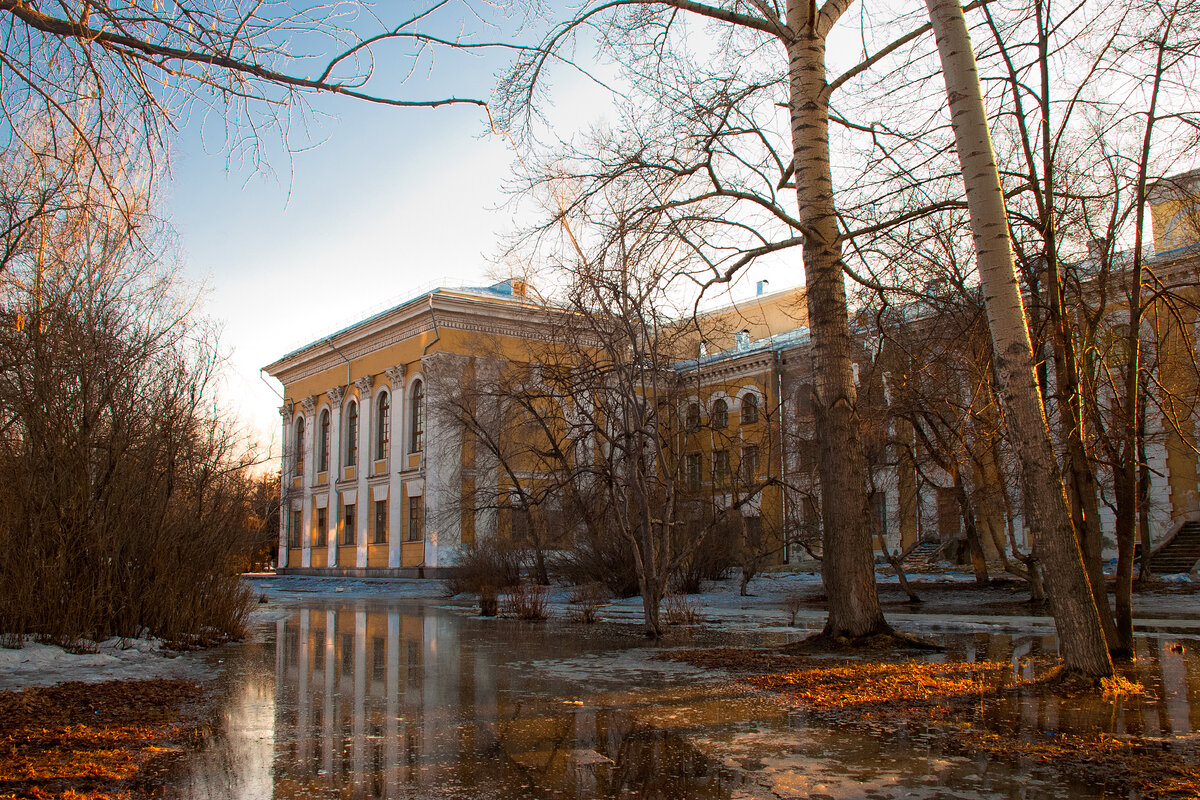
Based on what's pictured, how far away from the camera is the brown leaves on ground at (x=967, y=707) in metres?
4.49

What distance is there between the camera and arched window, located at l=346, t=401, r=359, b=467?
45.9 m

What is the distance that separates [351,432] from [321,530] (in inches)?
230

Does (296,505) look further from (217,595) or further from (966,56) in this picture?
(966,56)

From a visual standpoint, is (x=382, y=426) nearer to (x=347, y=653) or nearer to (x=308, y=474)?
(x=308, y=474)

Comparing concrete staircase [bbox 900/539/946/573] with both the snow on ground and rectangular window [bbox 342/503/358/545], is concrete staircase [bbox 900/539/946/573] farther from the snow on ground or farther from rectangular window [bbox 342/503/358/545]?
rectangular window [bbox 342/503/358/545]

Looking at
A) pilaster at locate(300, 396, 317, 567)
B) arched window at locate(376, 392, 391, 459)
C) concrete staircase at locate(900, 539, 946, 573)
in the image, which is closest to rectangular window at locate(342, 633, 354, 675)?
concrete staircase at locate(900, 539, 946, 573)

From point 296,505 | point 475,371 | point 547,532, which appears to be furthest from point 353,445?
point 547,532

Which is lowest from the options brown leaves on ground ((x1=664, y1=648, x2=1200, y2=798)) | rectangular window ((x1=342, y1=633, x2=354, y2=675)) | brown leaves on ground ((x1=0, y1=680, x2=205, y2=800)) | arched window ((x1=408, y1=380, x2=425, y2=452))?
rectangular window ((x1=342, y1=633, x2=354, y2=675))

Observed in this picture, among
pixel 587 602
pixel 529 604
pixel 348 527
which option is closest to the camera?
pixel 529 604

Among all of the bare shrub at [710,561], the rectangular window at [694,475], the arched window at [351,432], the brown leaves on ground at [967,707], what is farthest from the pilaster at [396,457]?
the brown leaves on ground at [967,707]

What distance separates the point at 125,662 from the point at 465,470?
1086 inches

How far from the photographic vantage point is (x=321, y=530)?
158ft

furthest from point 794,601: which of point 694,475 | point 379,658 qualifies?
point 379,658

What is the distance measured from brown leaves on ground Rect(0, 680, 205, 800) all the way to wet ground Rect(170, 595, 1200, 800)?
26cm
